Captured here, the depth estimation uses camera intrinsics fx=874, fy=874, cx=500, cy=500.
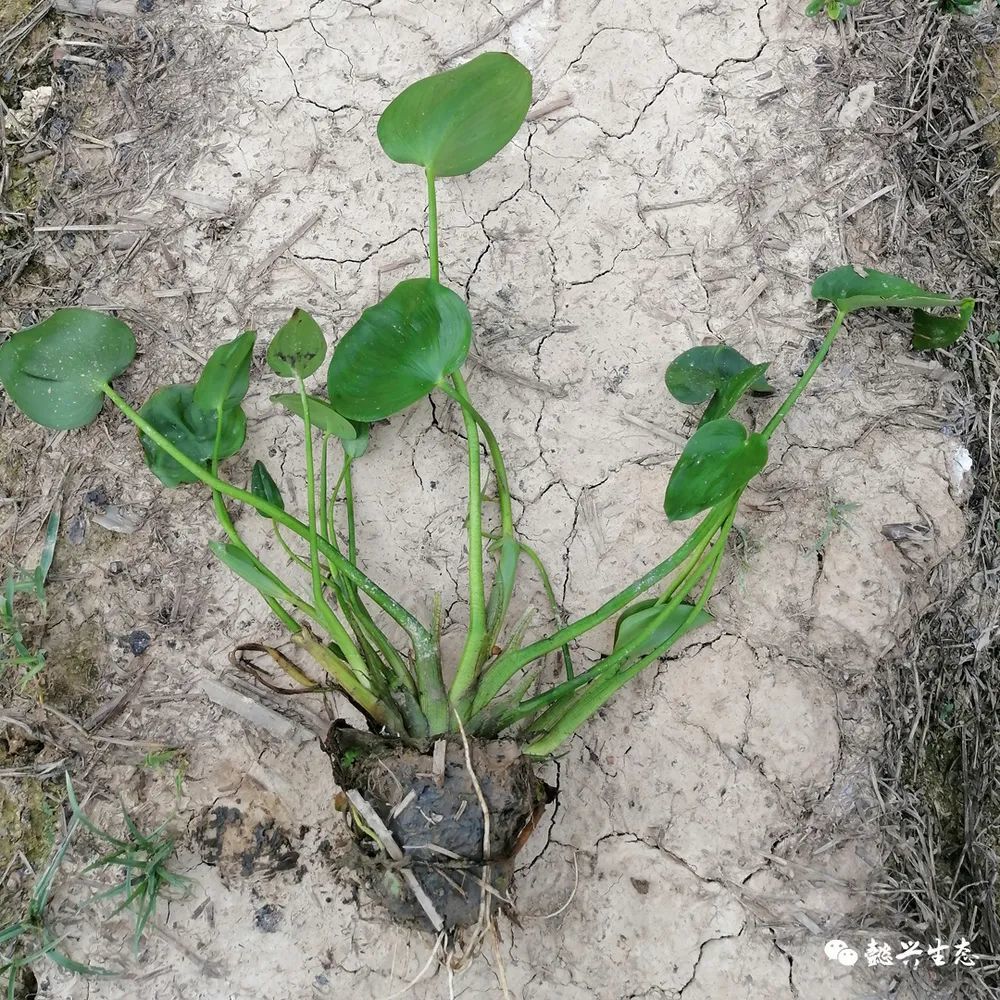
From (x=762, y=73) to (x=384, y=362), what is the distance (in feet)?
2.98

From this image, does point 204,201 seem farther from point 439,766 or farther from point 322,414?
point 439,766

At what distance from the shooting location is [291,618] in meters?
1.36

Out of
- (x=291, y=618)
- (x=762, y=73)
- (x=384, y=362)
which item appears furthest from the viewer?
(x=762, y=73)

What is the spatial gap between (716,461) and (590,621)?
11.4 inches

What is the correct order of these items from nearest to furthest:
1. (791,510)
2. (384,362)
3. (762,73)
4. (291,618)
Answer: (384,362) → (291,618) → (791,510) → (762,73)

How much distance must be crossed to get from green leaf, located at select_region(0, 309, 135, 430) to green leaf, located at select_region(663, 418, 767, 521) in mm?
929

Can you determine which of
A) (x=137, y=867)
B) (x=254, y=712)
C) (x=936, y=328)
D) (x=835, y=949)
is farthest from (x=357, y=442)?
(x=835, y=949)

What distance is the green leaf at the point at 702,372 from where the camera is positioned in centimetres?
139

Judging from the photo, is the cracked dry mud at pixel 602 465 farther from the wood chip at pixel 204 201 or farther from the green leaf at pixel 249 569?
→ the green leaf at pixel 249 569

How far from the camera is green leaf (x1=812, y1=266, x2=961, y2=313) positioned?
1.32 metres

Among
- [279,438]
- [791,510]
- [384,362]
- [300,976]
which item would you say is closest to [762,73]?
[791,510]

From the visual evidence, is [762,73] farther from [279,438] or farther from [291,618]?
[291,618]

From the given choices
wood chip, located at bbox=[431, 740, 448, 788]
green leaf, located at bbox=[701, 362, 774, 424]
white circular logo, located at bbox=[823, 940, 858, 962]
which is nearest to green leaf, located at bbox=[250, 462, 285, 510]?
wood chip, located at bbox=[431, 740, 448, 788]

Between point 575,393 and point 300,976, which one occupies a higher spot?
point 575,393
